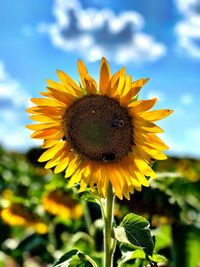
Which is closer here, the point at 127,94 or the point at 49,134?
the point at 127,94

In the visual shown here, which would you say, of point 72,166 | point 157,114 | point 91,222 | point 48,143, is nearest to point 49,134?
point 48,143

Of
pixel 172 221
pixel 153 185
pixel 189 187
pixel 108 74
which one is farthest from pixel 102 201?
pixel 189 187

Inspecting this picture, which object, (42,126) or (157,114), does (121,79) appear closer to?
(157,114)

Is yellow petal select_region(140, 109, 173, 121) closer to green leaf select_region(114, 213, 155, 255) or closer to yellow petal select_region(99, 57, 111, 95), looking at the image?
yellow petal select_region(99, 57, 111, 95)

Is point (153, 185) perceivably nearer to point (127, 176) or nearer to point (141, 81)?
point (127, 176)

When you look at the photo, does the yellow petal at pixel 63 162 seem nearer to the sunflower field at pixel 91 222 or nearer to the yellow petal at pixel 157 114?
the sunflower field at pixel 91 222

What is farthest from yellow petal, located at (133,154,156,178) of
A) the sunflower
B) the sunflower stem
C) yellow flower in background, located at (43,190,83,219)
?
yellow flower in background, located at (43,190,83,219)
